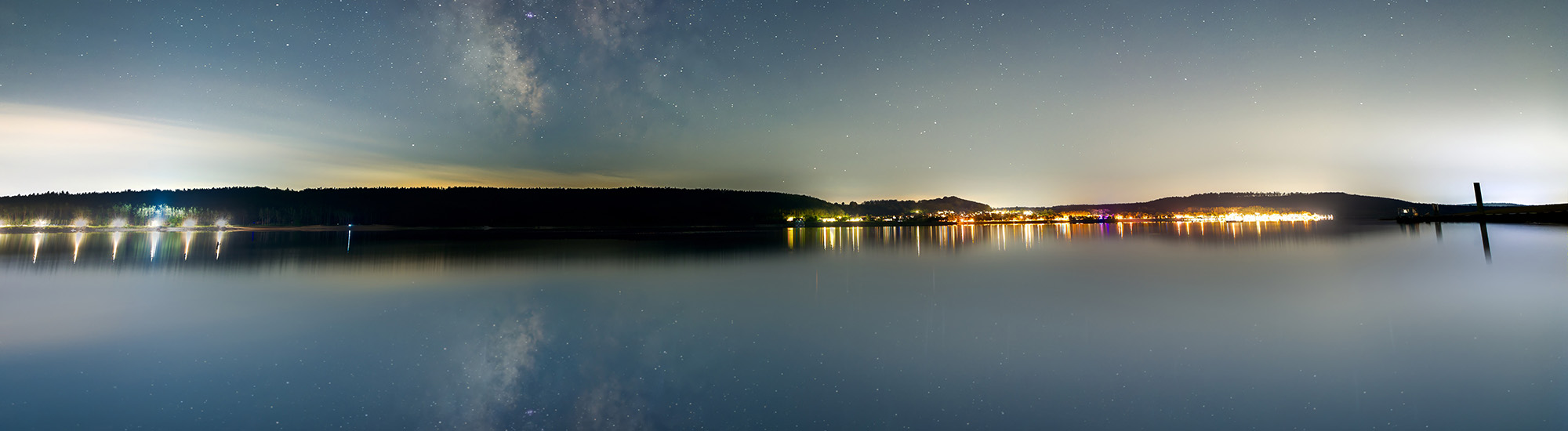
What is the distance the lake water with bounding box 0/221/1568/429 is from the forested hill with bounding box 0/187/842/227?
106 meters

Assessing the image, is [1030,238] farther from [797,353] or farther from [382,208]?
[382,208]

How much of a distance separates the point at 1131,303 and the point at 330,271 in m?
20.4

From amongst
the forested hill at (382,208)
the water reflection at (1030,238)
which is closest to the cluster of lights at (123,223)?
the forested hill at (382,208)

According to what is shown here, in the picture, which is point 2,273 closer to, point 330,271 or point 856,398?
point 330,271

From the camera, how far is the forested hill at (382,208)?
12312cm

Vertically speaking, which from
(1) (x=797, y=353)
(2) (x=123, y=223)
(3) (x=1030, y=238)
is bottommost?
(1) (x=797, y=353)

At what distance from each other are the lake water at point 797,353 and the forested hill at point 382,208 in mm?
105900

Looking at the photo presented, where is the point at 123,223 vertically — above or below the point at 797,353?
above

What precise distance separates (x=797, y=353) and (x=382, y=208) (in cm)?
14912

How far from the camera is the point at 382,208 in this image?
418 ft

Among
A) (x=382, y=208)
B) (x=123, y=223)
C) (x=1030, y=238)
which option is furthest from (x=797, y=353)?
(x=123, y=223)

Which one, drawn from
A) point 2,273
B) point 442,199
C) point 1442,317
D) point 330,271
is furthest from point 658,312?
point 442,199

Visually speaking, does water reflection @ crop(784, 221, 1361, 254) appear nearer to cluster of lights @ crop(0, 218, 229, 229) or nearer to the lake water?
the lake water

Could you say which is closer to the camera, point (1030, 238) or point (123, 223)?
point (1030, 238)
